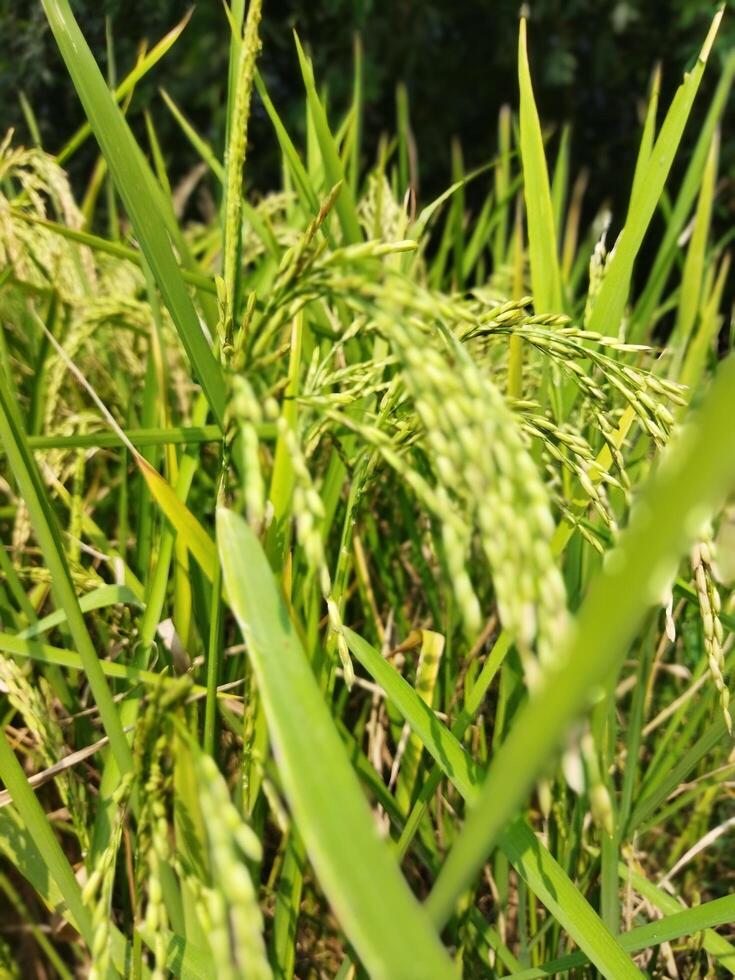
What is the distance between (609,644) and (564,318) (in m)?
0.33

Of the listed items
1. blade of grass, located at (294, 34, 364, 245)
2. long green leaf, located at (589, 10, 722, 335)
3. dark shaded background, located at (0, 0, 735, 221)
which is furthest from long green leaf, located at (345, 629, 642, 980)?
dark shaded background, located at (0, 0, 735, 221)

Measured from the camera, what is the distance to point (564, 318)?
0.55 metres

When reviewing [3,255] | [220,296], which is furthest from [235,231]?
[3,255]

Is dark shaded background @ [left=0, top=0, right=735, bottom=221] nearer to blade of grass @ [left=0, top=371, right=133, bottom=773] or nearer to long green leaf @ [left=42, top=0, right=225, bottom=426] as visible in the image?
long green leaf @ [left=42, top=0, right=225, bottom=426]

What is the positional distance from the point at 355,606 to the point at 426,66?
327cm

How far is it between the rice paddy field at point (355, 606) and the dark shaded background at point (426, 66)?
6.39ft

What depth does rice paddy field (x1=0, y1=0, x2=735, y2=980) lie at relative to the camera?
0.33 metres

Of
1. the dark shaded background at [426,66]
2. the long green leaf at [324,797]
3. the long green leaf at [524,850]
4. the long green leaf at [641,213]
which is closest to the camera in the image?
the long green leaf at [324,797]

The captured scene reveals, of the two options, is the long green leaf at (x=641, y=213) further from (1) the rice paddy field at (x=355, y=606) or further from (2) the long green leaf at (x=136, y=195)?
(2) the long green leaf at (x=136, y=195)

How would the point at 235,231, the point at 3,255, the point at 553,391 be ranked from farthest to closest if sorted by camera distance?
the point at 3,255 → the point at 553,391 → the point at 235,231

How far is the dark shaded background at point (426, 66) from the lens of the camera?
9.48 feet

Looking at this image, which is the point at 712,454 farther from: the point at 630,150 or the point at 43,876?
the point at 630,150

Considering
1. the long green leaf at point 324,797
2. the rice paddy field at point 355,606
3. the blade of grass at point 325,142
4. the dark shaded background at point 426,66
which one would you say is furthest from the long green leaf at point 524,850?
the dark shaded background at point 426,66

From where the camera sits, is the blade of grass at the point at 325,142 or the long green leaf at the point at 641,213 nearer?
the long green leaf at the point at 641,213
